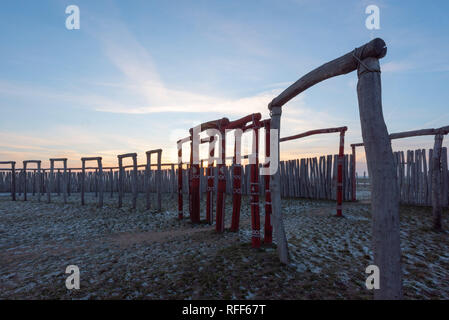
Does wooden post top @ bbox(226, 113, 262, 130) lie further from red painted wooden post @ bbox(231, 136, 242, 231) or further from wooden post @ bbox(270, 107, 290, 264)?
wooden post @ bbox(270, 107, 290, 264)

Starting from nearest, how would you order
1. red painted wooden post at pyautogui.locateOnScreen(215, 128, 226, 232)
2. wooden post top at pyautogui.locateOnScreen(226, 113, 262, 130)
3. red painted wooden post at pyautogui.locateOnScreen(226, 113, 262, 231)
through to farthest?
wooden post top at pyautogui.locateOnScreen(226, 113, 262, 130), red painted wooden post at pyautogui.locateOnScreen(226, 113, 262, 231), red painted wooden post at pyautogui.locateOnScreen(215, 128, 226, 232)

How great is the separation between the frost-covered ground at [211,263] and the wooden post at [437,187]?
0.41 metres

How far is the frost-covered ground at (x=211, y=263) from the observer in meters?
3.61

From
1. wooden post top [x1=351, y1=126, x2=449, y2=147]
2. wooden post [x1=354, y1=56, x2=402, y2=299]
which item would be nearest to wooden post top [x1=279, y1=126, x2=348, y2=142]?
wooden post top [x1=351, y1=126, x2=449, y2=147]

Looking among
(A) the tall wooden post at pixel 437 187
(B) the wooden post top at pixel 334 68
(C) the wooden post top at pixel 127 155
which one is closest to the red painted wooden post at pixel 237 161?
(B) the wooden post top at pixel 334 68

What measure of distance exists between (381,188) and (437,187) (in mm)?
6221

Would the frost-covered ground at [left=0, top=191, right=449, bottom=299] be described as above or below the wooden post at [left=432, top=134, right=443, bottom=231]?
below

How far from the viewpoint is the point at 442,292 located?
361cm

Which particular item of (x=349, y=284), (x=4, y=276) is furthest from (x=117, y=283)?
(x=349, y=284)

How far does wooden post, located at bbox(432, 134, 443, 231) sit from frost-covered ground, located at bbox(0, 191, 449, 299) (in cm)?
41

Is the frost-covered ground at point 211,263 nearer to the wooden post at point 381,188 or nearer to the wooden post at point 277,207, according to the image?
the wooden post at point 277,207

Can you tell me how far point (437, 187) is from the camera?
7.28 meters

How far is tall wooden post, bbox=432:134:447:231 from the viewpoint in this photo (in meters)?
7.14
